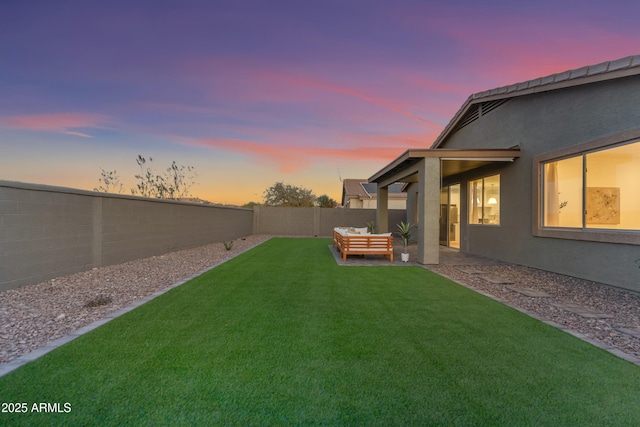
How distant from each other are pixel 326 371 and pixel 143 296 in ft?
12.3

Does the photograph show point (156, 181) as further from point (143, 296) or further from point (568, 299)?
point (568, 299)

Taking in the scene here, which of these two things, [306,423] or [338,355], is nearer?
[306,423]

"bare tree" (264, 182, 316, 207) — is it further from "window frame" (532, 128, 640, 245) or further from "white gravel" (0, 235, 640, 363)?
"window frame" (532, 128, 640, 245)

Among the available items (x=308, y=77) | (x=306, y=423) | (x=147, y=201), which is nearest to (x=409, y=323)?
(x=306, y=423)

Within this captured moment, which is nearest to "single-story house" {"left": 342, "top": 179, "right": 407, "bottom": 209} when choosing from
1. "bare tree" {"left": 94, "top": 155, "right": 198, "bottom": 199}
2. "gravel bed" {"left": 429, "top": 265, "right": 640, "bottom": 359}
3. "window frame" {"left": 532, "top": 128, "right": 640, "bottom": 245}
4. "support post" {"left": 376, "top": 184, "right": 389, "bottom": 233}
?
"support post" {"left": 376, "top": 184, "right": 389, "bottom": 233}

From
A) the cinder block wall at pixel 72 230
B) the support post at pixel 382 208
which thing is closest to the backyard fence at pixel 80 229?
the cinder block wall at pixel 72 230

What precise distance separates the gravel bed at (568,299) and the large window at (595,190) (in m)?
1.31

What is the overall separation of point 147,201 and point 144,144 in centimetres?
543

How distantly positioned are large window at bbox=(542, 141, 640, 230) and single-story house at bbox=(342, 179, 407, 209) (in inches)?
660

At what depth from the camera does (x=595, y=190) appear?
6422 millimetres

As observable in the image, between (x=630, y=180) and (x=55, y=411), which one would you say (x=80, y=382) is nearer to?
(x=55, y=411)

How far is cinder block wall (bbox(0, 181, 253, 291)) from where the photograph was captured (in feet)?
16.2

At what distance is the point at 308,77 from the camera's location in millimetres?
11742

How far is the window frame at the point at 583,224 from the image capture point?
18.1 feet
